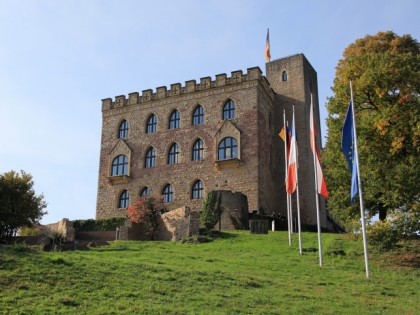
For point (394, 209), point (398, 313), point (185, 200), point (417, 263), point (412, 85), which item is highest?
point (412, 85)

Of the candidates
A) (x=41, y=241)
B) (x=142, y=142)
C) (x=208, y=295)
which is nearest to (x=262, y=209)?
(x=142, y=142)

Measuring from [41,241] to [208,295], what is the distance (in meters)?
20.0

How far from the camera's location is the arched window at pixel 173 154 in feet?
149

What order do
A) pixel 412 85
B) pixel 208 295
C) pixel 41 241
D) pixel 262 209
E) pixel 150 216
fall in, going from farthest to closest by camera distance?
1. pixel 262 209
2. pixel 150 216
3. pixel 41 241
4. pixel 412 85
5. pixel 208 295

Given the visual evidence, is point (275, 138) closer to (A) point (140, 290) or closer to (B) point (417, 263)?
(B) point (417, 263)

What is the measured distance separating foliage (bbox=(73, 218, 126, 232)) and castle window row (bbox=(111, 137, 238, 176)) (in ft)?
18.6

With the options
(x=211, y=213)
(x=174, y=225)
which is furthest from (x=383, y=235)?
(x=174, y=225)

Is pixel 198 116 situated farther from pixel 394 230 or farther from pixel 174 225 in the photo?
pixel 394 230

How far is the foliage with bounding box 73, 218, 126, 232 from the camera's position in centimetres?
4156

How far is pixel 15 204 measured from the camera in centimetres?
3397

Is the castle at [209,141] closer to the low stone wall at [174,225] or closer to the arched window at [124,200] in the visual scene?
the arched window at [124,200]

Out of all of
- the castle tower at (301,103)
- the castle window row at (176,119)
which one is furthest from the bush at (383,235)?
the castle window row at (176,119)

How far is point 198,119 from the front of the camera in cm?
4559

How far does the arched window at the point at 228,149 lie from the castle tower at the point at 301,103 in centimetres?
523
